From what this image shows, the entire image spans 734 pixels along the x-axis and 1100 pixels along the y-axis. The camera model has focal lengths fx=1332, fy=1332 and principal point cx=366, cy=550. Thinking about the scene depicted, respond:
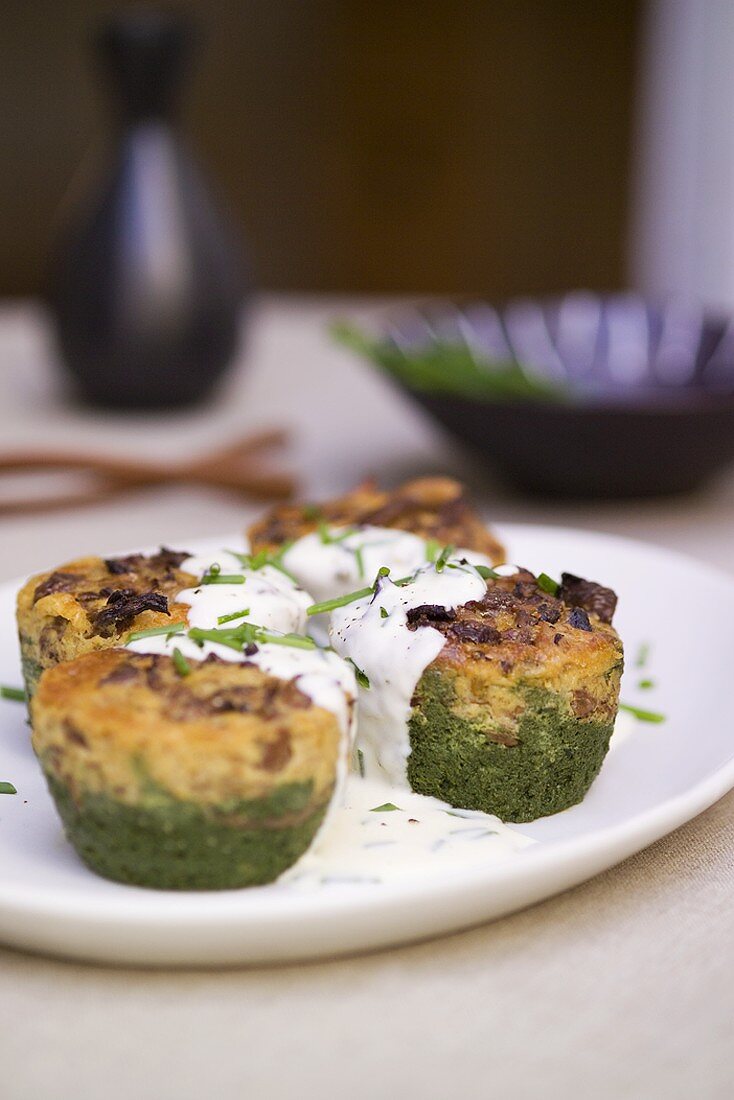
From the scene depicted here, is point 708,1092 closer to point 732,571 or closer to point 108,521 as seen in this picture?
point 732,571

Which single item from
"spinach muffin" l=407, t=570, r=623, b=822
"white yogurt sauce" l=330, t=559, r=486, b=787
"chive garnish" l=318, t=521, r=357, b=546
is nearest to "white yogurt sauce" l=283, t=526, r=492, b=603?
"chive garnish" l=318, t=521, r=357, b=546

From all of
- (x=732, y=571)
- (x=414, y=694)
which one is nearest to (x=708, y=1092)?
(x=414, y=694)

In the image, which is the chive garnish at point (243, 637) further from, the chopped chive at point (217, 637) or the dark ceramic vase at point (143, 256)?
the dark ceramic vase at point (143, 256)

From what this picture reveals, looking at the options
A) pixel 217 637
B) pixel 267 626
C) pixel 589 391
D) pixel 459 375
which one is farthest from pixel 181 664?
pixel 589 391

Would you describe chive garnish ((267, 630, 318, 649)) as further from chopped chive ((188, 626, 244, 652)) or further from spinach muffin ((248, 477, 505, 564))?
spinach muffin ((248, 477, 505, 564))

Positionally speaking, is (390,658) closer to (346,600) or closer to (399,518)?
(346,600)
